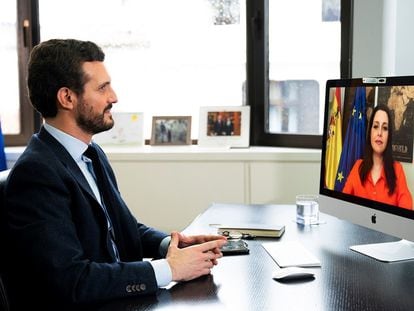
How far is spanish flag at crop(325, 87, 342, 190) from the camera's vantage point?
6.47ft

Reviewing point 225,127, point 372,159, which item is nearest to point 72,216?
point 372,159

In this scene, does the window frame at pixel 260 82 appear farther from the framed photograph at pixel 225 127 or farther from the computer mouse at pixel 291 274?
the computer mouse at pixel 291 274

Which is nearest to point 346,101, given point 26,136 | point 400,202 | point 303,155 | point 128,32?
point 400,202

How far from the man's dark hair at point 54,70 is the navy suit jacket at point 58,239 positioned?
0.11 metres

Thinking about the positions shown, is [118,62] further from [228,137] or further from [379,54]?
[379,54]

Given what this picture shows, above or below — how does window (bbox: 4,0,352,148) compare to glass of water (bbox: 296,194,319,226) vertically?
above

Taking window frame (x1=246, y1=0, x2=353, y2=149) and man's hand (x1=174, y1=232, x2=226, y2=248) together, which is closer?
man's hand (x1=174, y1=232, x2=226, y2=248)

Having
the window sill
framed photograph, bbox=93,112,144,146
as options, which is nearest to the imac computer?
the window sill

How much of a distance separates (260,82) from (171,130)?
598 mm

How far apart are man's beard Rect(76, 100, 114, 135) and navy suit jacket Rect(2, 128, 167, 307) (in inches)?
4.0

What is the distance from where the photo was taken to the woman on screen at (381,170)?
1686 mm

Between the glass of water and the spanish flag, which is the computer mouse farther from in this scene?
the glass of water

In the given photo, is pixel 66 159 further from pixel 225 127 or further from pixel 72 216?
pixel 225 127

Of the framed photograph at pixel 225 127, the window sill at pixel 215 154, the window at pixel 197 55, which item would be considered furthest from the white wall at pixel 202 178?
the window at pixel 197 55
